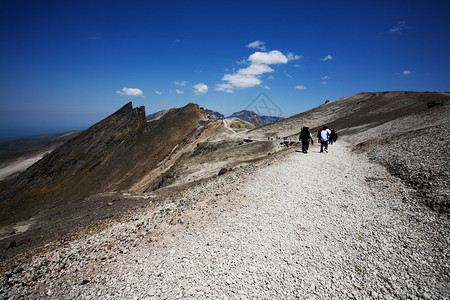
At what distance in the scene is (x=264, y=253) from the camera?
595cm

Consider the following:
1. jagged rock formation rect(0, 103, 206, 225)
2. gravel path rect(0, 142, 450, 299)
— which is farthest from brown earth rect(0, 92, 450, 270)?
gravel path rect(0, 142, 450, 299)

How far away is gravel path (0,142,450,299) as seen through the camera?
484 centimetres

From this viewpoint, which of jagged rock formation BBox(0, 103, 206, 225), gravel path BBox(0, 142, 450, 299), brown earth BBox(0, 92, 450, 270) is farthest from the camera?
jagged rock formation BBox(0, 103, 206, 225)

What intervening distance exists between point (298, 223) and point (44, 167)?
209 ft

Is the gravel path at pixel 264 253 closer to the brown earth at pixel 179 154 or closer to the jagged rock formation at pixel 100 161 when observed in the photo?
the brown earth at pixel 179 154

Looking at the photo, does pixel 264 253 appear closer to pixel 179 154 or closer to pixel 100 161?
pixel 179 154

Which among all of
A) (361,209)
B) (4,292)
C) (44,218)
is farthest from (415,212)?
(44,218)

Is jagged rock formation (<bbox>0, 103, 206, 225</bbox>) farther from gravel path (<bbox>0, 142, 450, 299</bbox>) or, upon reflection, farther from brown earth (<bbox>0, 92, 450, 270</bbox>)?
gravel path (<bbox>0, 142, 450, 299</bbox>)

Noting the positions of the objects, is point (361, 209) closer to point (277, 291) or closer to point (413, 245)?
point (413, 245)

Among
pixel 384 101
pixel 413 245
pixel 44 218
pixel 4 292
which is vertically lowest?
pixel 44 218

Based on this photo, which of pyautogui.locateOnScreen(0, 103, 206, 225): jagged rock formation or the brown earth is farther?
pyautogui.locateOnScreen(0, 103, 206, 225): jagged rock formation

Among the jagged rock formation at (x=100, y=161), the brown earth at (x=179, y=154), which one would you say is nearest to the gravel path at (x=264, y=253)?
the brown earth at (x=179, y=154)

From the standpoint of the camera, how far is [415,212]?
723cm

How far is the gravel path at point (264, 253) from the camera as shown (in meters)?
4.84
